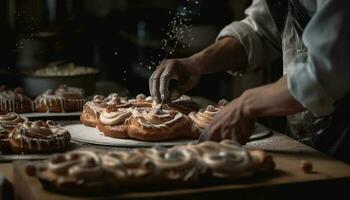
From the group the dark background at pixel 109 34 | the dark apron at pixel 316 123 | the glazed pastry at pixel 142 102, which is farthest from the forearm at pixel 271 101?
the dark background at pixel 109 34

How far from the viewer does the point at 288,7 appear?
2.73m

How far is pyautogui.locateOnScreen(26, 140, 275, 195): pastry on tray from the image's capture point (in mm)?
1865

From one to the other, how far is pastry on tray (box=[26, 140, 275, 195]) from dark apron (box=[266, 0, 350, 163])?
23.5 inches

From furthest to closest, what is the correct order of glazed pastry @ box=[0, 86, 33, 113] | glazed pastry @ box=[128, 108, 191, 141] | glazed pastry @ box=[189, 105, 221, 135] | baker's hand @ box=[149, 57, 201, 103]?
glazed pastry @ box=[0, 86, 33, 113]
baker's hand @ box=[149, 57, 201, 103]
glazed pastry @ box=[189, 105, 221, 135]
glazed pastry @ box=[128, 108, 191, 141]

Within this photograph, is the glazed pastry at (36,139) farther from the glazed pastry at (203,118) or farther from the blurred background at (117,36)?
the blurred background at (117,36)

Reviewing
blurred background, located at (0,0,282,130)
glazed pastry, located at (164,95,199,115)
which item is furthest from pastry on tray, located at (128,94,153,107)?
blurred background, located at (0,0,282,130)

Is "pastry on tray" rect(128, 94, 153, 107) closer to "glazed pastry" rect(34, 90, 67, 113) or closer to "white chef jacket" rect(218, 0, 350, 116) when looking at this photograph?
"glazed pastry" rect(34, 90, 67, 113)

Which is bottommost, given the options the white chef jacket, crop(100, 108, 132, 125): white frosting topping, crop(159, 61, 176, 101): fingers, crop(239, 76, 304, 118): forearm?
crop(100, 108, 132, 125): white frosting topping

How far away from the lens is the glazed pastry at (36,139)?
2443 mm

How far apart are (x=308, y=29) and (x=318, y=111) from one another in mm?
241

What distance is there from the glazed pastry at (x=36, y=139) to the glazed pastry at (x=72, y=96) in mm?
757

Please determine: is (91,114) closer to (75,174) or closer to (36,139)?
(36,139)

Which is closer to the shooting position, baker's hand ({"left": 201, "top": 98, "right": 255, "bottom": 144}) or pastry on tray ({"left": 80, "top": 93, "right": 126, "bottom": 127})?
baker's hand ({"left": 201, "top": 98, "right": 255, "bottom": 144})

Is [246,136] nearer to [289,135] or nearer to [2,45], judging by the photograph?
[289,135]
